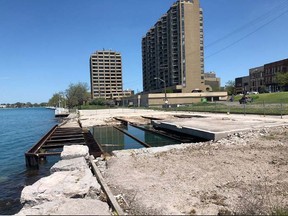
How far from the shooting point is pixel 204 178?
805 centimetres

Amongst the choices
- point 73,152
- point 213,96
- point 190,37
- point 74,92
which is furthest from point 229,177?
point 190,37

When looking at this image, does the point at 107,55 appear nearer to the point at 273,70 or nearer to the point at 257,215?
the point at 273,70

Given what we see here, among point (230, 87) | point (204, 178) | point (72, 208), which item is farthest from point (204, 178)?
point (230, 87)

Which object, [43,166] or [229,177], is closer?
[229,177]

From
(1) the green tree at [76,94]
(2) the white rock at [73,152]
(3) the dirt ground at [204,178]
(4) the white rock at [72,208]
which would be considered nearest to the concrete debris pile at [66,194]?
(4) the white rock at [72,208]

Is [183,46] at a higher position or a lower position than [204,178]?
higher

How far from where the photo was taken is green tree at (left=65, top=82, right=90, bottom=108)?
4695 inches

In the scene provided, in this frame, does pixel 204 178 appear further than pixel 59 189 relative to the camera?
Yes

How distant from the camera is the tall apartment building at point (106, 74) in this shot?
18975 centimetres

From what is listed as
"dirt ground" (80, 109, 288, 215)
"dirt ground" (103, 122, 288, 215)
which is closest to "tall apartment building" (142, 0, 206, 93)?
"dirt ground" (80, 109, 288, 215)

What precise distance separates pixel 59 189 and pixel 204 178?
4053 millimetres

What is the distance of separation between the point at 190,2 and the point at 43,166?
430ft

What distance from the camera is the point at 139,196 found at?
6648mm

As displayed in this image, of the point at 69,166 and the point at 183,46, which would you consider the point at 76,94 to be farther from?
the point at 69,166
